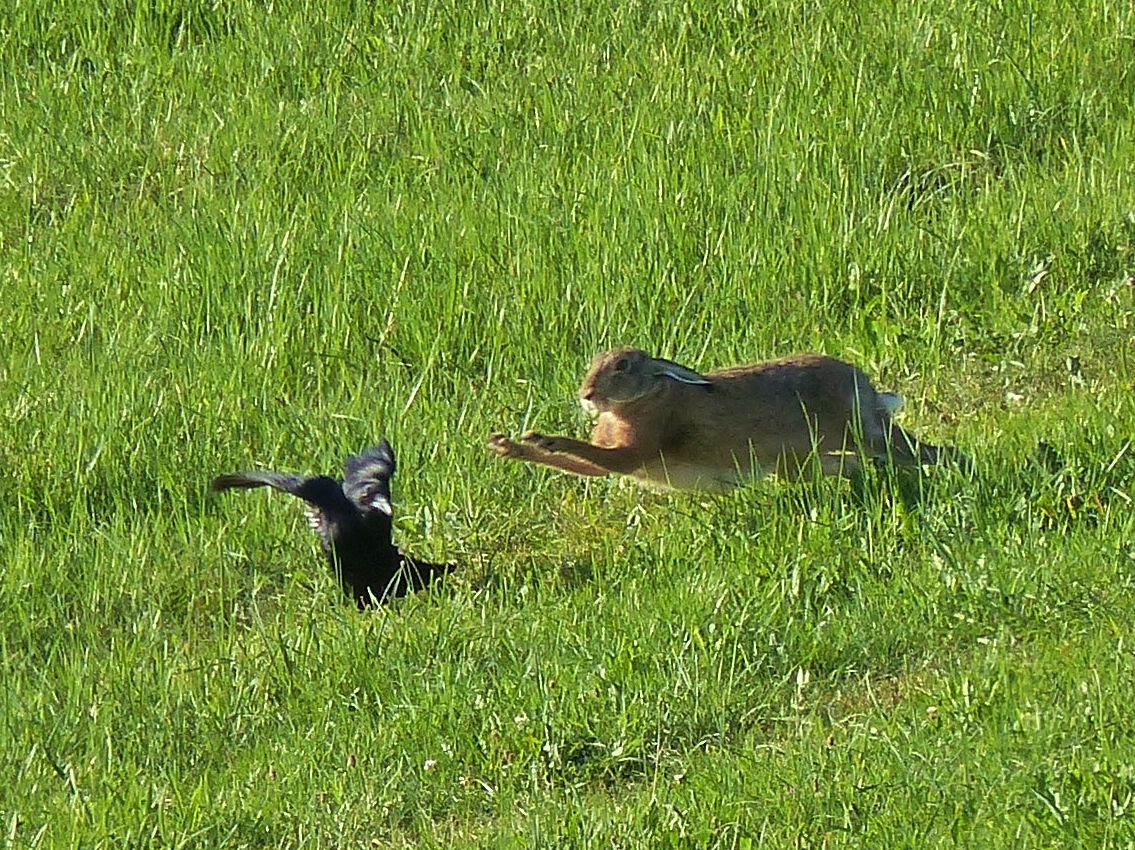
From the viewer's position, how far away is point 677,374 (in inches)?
225

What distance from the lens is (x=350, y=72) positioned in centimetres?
932

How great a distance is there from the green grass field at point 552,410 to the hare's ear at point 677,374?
0.37 metres

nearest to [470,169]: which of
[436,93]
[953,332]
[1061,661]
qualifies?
[436,93]

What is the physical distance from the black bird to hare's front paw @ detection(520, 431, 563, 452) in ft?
1.67

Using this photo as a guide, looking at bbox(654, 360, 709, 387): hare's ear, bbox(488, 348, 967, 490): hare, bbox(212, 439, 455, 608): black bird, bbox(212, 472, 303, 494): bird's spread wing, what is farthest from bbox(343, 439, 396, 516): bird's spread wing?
bbox(654, 360, 709, 387): hare's ear

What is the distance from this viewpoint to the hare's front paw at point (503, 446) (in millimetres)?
5492

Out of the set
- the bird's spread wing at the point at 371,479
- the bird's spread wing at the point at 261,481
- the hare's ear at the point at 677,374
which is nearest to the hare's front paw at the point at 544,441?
the hare's ear at the point at 677,374

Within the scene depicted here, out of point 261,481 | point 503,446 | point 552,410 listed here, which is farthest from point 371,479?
point 552,410

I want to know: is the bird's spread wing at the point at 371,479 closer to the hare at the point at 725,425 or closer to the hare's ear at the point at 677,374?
the hare at the point at 725,425

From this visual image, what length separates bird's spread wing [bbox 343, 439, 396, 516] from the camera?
5.83 m

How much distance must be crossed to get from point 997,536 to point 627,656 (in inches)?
42.6

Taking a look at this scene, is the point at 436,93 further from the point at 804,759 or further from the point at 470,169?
the point at 804,759

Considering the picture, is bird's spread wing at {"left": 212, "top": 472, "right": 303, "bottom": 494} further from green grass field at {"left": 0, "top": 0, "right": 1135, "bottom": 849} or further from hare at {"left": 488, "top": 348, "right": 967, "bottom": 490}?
hare at {"left": 488, "top": 348, "right": 967, "bottom": 490}

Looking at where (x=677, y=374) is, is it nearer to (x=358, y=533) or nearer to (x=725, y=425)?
(x=725, y=425)
